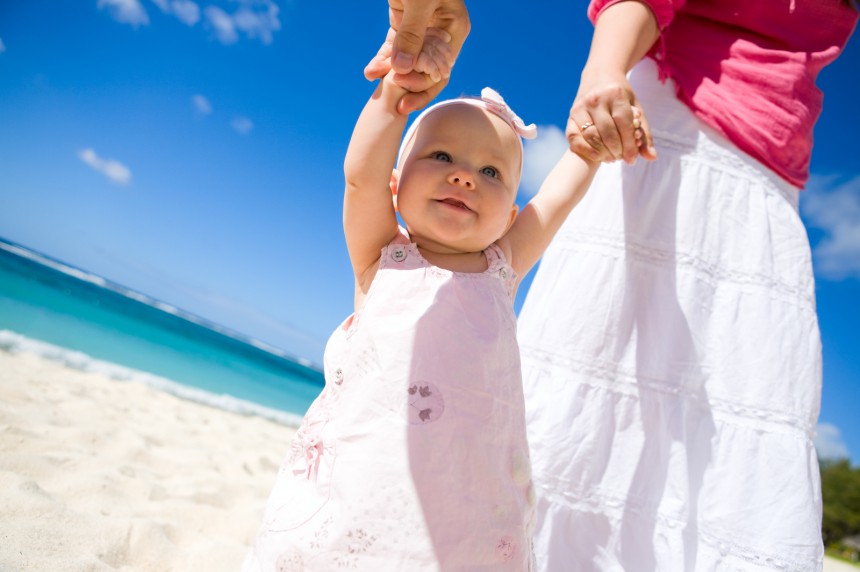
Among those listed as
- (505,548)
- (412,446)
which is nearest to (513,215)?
(412,446)

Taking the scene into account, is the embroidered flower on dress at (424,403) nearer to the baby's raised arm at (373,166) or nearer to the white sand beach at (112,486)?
the baby's raised arm at (373,166)

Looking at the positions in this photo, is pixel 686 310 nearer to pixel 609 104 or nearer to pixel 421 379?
pixel 609 104

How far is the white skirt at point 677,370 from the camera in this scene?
4.49 ft

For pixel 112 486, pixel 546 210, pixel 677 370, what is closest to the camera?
pixel 546 210

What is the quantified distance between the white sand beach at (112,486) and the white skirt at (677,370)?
1.27 m

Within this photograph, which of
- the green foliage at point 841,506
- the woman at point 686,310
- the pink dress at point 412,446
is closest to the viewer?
the pink dress at point 412,446

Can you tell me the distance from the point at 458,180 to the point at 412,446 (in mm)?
559

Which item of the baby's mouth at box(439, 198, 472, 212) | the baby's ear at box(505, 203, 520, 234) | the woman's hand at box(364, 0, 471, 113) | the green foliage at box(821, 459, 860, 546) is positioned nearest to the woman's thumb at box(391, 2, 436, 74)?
the woman's hand at box(364, 0, 471, 113)

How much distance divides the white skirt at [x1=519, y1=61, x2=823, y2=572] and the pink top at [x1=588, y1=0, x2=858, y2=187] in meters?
0.06

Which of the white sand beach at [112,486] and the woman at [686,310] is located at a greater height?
the woman at [686,310]

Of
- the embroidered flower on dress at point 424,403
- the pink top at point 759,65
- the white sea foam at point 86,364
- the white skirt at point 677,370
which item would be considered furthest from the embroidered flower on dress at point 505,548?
the white sea foam at point 86,364

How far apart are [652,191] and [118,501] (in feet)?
7.43

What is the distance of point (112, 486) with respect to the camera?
7.18 feet

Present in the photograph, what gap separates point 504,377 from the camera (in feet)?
3.68
